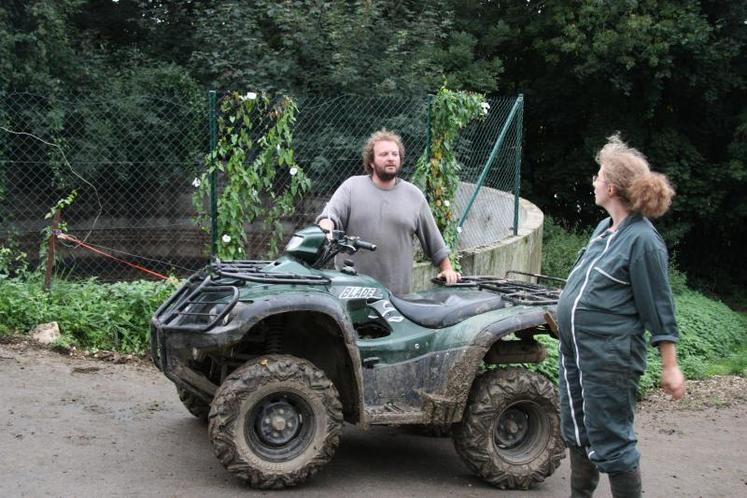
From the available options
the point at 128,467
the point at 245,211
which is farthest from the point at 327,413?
the point at 245,211

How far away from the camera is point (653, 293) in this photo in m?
3.97

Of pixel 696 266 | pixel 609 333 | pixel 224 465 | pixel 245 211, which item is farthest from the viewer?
pixel 696 266

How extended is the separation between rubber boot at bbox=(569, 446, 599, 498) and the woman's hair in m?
1.10

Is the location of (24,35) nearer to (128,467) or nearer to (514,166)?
(514,166)

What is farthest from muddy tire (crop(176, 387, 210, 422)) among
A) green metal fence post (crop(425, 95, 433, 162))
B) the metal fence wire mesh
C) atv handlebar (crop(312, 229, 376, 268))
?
green metal fence post (crop(425, 95, 433, 162))

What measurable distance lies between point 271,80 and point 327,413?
781 centimetres

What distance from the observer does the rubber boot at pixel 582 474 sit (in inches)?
168

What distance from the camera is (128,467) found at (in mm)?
5145

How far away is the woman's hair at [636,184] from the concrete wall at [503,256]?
4.79 metres

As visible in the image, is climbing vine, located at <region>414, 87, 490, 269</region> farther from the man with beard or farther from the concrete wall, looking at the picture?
the man with beard

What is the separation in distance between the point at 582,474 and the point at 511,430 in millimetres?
1231

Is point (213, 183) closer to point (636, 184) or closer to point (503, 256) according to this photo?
point (503, 256)

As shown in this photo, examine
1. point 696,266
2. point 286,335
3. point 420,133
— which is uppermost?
point 420,133

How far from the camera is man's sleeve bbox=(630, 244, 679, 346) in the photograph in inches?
156
